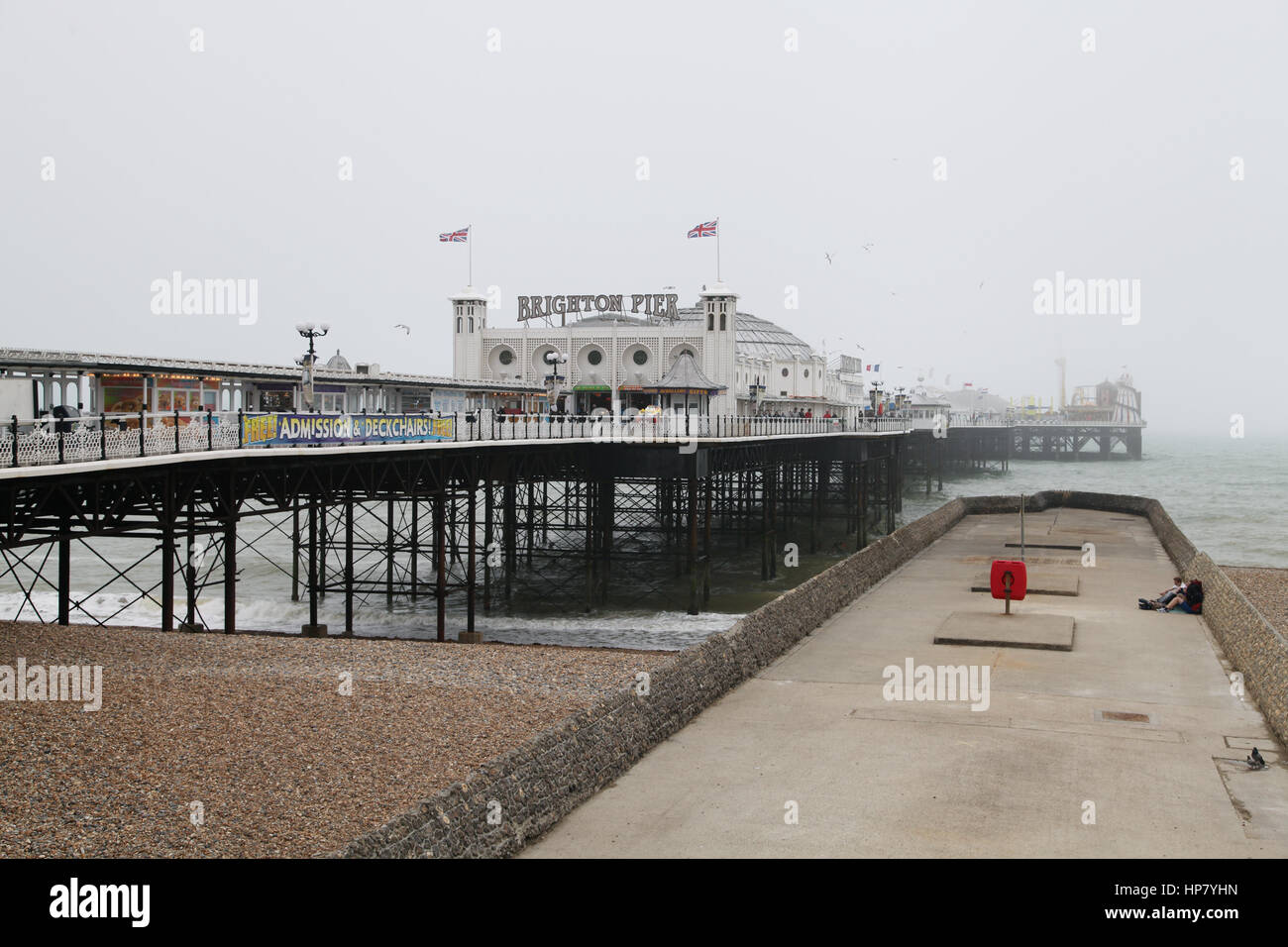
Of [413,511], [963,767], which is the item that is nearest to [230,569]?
[963,767]

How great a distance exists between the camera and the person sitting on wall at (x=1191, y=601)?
1346 inches

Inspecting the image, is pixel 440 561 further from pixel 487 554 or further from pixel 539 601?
pixel 539 601

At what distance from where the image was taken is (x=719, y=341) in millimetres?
67562

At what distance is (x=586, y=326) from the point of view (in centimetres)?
6888

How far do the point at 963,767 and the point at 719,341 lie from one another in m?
50.6

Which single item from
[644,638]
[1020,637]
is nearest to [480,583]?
[644,638]

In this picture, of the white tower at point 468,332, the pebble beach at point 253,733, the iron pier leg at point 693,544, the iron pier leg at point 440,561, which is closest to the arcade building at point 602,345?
the white tower at point 468,332

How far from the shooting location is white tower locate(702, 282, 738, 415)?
220 ft

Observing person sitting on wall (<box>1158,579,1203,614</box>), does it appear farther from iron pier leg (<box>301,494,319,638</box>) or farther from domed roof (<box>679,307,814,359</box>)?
domed roof (<box>679,307,814,359</box>)

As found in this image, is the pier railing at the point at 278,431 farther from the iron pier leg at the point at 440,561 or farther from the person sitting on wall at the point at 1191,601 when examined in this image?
the person sitting on wall at the point at 1191,601

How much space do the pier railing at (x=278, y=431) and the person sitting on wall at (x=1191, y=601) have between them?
1671cm
